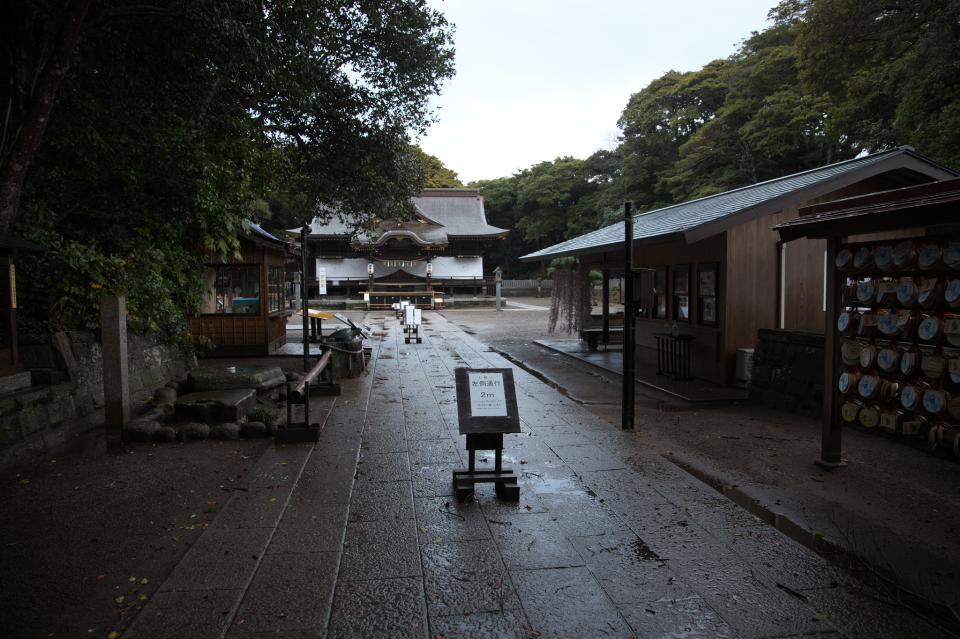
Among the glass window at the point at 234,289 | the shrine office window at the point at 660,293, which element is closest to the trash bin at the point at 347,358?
the glass window at the point at 234,289

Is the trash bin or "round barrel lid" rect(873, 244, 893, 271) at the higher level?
"round barrel lid" rect(873, 244, 893, 271)

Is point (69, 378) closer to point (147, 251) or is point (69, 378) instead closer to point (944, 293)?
point (147, 251)

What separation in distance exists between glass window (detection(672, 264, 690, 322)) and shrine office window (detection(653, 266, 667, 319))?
1.70 feet

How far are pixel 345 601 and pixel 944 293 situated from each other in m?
4.92

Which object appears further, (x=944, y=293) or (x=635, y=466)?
(x=635, y=466)

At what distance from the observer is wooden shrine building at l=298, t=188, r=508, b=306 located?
37.8 m

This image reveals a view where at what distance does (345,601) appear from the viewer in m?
3.20

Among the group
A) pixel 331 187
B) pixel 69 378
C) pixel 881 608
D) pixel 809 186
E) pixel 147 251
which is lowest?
pixel 881 608

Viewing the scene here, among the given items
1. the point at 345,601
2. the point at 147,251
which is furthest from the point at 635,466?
the point at 147,251

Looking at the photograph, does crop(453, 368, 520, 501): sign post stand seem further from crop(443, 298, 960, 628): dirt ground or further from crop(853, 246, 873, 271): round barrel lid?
crop(853, 246, 873, 271): round barrel lid

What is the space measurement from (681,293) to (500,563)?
897cm

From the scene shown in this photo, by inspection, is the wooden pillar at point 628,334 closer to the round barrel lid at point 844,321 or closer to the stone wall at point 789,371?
the round barrel lid at point 844,321

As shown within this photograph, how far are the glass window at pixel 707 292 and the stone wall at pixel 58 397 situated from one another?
9.18 m

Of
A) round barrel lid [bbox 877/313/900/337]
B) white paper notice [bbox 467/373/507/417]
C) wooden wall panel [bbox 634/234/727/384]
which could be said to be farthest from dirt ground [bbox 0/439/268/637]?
wooden wall panel [bbox 634/234/727/384]
